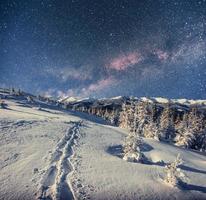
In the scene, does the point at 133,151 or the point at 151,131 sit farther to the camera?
the point at 151,131

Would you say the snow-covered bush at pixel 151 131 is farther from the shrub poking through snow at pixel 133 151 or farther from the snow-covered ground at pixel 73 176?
the snow-covered ground at pixel 73 176

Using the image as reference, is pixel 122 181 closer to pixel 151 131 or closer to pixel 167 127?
pixel 151 131

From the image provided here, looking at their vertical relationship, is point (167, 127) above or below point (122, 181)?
above

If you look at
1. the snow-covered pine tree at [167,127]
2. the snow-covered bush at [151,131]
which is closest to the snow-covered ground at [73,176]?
the snow-covered bush at [151,131]

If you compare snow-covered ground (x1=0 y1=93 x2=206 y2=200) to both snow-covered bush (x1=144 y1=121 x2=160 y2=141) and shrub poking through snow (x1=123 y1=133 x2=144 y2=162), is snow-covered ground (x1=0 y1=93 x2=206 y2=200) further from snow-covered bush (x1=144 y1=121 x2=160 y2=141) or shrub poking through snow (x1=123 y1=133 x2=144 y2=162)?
snow-covered bush (x1=144 y1=121 x2=160 y2=141)

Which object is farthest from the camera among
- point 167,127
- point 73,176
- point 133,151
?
point 167,127

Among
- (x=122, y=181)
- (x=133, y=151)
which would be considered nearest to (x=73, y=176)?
(x=122, y=181)

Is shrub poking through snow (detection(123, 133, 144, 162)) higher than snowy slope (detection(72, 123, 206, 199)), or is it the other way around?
shrub poking through snow (detection(123, 133, 144, 162))

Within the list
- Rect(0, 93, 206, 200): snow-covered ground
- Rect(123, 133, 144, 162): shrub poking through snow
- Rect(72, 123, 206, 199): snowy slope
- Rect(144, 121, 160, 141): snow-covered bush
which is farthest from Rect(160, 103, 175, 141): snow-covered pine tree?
Rect(72, 123, 206, 199): snowy slope

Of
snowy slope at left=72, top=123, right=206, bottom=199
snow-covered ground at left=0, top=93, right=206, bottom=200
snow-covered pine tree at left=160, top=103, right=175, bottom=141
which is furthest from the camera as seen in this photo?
snow-covered pine tree at left=160, top=103, right=175, bottom=141

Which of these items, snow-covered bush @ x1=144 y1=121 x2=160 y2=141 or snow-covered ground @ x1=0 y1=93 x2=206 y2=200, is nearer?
snow-covered ground @ x1=0 y1=93 x2=206 y2=200

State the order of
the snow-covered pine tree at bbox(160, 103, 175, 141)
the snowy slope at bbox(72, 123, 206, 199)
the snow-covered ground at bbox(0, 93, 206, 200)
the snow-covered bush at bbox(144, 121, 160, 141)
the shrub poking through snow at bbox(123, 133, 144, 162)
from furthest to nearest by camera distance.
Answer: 1. the snow-covered pine tree at bbox(160, 103, 175, 141)
2. the snow-covered bush at bbox(144, 121, 160, 141)
3. the shrub poking through snow at bbox(123, 133, 144, 162)
4. the snowy slope at bbox(72, 123, 206, 199)
5. the snow-covered ground at bbox(0, 93, 206, 200)

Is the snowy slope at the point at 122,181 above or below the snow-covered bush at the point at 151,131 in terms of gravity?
below

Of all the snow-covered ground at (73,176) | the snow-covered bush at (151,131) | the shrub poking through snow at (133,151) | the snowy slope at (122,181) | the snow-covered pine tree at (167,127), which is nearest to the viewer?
the snow-covered ground at (73,176)
